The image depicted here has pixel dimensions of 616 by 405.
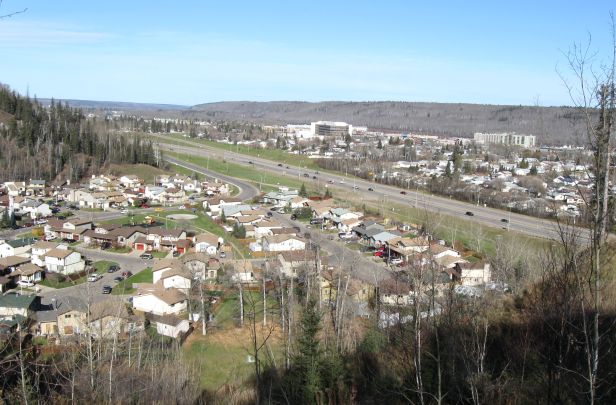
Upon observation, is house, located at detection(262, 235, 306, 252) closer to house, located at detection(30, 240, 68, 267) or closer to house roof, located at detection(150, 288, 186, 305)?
house roof, located at detection(150, 288, 186, 305)

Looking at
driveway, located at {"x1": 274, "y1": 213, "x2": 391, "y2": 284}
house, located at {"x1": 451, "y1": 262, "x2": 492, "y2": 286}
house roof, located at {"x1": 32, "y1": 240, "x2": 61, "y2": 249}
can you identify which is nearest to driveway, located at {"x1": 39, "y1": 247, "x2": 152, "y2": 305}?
house roof, located at {"x1": 32, "y1": 240, "x2": 61, "y2": 249}

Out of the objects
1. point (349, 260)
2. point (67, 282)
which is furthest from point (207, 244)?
point (349, 260)

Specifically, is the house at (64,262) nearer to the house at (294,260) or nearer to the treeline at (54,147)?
the house at (294,260)

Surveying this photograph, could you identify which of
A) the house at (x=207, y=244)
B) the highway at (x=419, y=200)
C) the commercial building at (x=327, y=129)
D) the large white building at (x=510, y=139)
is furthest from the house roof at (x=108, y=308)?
the commercial building at (x=327, y=129)

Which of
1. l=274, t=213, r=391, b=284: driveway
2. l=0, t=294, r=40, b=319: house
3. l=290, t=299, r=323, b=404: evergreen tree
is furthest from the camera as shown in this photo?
l=274, t=213, r=391, b=284: driveway

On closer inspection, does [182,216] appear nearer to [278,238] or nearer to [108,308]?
[278,238]
